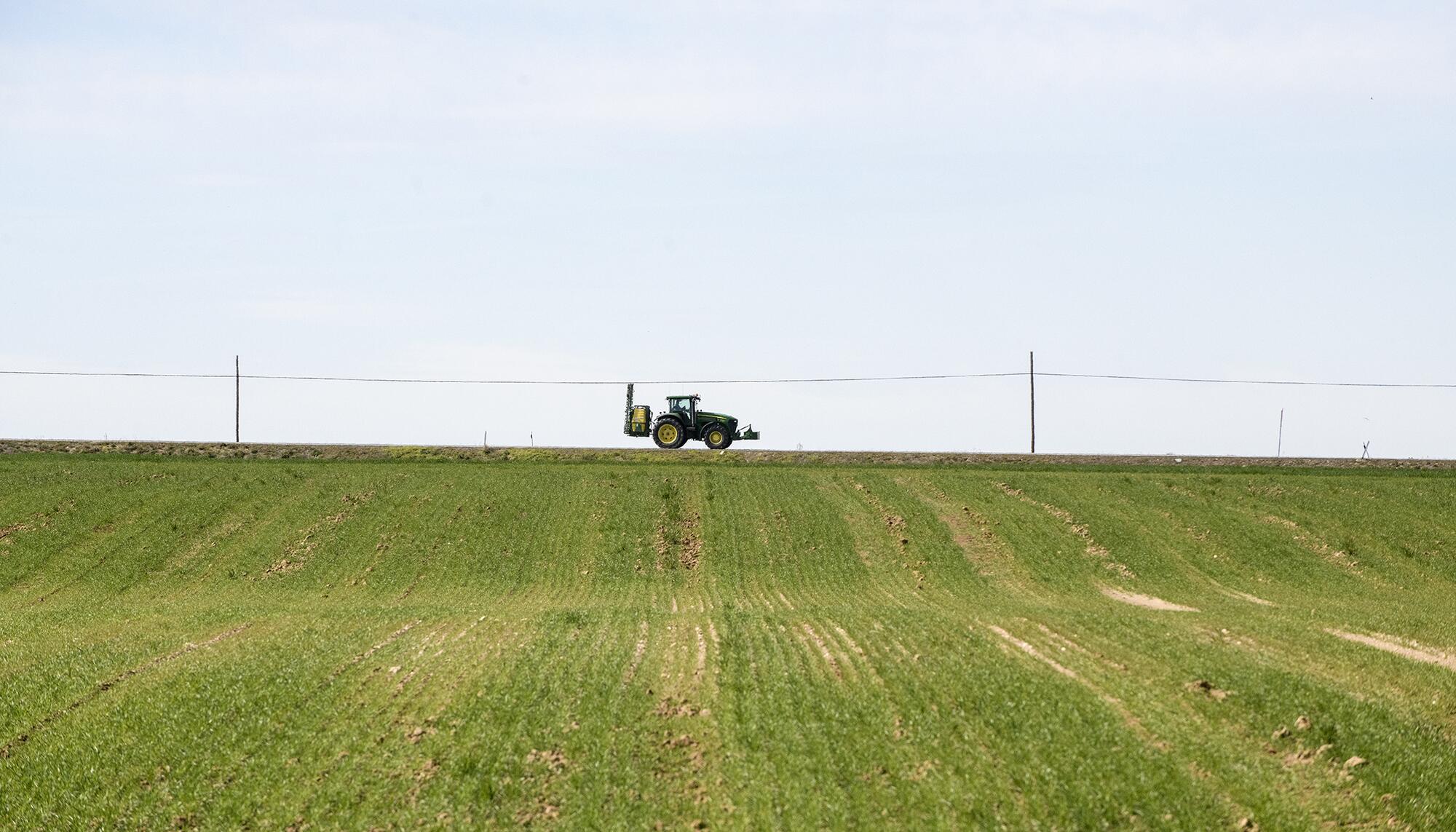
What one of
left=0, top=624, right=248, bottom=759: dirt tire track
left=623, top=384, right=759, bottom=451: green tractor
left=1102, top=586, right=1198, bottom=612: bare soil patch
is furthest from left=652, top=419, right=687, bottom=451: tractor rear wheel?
left=0, top=624, right=248, bottom=759: dirt tire track

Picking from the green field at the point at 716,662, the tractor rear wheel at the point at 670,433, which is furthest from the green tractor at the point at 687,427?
the green field at the point at 716,662

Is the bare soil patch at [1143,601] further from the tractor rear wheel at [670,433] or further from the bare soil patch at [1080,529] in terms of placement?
the tractor rear wheel at [670,433]

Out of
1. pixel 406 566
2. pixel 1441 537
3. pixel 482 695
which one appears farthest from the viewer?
pixel 1441 537

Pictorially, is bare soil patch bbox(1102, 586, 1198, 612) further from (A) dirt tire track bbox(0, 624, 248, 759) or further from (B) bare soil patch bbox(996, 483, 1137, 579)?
(A) dirt tire track bbox(0, 624, 248, 759)

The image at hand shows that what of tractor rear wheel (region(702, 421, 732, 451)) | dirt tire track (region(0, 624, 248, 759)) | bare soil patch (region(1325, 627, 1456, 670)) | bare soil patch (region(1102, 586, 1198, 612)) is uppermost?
tractor rear wheel (region(702, 421, 732, 451))

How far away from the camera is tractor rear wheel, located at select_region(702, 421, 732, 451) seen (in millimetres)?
62156

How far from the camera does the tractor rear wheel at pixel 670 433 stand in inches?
2453

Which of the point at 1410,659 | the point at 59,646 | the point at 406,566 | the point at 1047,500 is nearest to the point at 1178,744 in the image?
the point at 1410,659

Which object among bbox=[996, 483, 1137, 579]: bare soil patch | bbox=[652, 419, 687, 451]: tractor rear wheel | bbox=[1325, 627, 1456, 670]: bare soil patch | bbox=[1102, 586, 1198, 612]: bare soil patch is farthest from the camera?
bbox=[652, 419, 687, 451]: tractor rear wheel

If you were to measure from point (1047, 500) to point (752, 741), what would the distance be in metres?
34.2

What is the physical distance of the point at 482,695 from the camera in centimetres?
2064

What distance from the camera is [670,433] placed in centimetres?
6241

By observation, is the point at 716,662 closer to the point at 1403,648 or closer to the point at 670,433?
the point at 1403,648

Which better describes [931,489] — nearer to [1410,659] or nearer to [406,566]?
[406,566]
